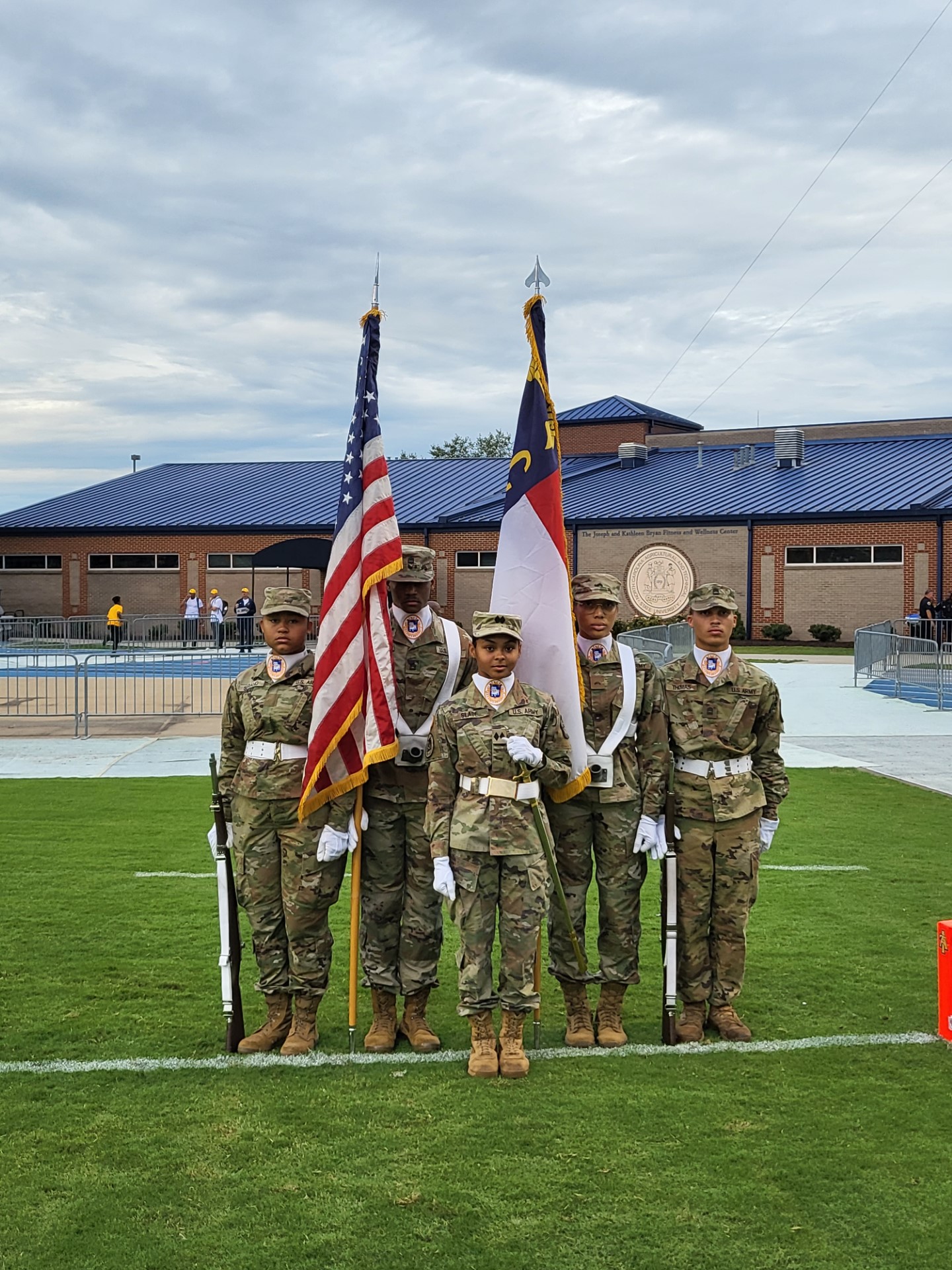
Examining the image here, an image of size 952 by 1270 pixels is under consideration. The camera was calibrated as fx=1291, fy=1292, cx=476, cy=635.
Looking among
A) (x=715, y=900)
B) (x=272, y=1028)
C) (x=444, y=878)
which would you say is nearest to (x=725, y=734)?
(x=715, y=900)

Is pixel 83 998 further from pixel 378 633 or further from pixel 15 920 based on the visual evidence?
pixel 378 633

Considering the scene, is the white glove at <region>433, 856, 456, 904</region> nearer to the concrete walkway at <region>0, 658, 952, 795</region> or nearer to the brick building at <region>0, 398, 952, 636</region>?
the concrete walkway at <region>0, 658, 952, 795</region>

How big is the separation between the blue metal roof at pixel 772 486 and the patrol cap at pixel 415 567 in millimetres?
34951

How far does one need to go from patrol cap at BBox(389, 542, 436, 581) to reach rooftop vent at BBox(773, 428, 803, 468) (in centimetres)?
4185

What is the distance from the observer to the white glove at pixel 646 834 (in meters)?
5.78

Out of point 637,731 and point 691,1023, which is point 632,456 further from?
point 691,1023

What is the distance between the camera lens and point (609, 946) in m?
5.91

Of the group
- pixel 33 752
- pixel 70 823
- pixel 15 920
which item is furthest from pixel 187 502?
pixel 15 920

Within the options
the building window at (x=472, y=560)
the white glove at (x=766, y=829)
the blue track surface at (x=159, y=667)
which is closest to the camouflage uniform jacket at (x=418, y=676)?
the white glove at (x=766, y=829)

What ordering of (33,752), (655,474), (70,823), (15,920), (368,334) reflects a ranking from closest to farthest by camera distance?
(368,334), (15,920), (70,823), (33,752), (655,474)

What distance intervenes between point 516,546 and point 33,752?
11.3 metres

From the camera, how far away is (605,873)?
590cm

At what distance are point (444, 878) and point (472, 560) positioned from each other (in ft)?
132

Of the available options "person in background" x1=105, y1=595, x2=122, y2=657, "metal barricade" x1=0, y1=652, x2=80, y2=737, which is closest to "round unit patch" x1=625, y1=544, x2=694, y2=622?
"person in background" x1=105, y1=595, x2=122, y2=657
